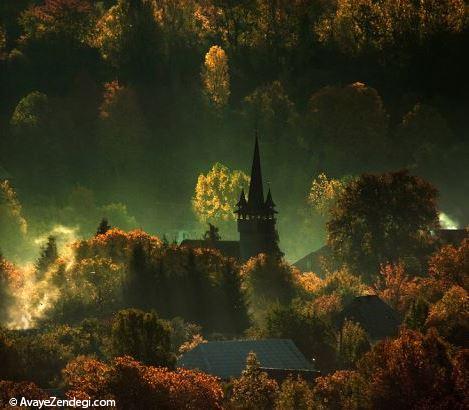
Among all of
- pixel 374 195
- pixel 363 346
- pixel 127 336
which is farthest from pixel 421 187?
pixel 127 336

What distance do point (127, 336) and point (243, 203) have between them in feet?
Answer: 184

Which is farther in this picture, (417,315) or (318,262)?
(318,262)

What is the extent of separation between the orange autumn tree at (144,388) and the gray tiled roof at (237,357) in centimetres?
969

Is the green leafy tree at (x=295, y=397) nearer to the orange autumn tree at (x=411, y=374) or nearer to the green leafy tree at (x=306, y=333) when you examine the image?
the orange autumn tree at (x=411, y=374)

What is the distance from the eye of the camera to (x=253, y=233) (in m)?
186

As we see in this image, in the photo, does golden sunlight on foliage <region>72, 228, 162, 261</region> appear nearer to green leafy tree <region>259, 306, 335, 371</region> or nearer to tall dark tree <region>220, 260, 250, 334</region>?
tall dark tree <region>220, 260, 250, 334</region>

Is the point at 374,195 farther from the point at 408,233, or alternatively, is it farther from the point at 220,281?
the point at 220,281

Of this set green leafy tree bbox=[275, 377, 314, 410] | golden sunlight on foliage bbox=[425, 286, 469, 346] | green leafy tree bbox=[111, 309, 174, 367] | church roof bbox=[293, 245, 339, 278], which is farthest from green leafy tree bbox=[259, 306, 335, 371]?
church roof bbox=[293, 245, 339, 278]

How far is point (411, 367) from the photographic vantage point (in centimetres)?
12294

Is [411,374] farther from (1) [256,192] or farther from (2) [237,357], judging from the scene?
(1) [256,192]

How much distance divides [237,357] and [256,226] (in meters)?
54.3

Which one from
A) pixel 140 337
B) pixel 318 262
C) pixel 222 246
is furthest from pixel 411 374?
pixel 318 262

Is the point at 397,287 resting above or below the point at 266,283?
below

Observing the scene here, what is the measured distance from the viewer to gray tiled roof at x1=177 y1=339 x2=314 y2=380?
130250 mm
